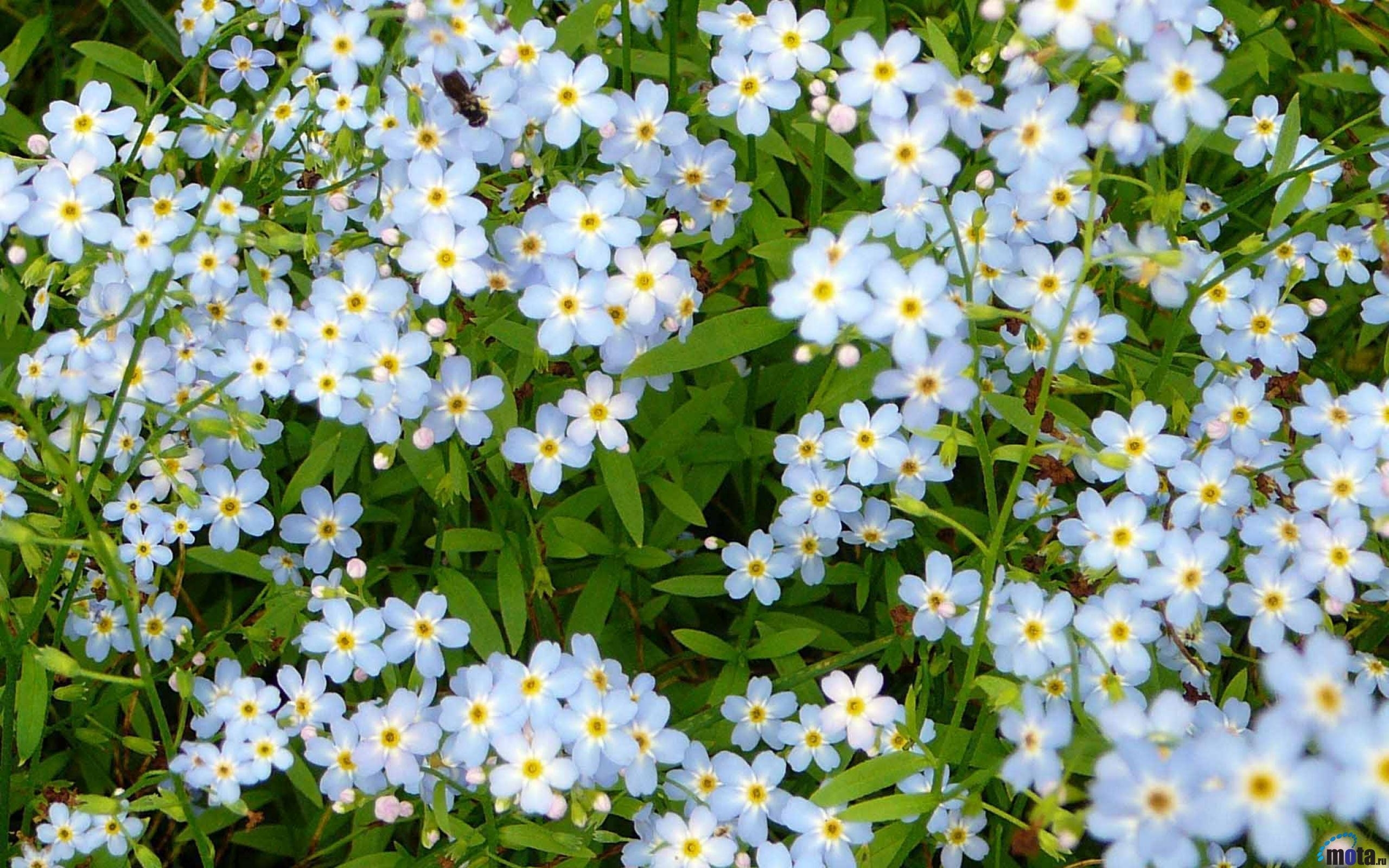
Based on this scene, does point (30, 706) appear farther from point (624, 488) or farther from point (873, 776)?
point (873, 776)

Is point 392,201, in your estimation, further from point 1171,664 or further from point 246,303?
point 1171,664

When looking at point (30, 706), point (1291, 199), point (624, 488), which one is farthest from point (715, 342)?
point (30, 706)

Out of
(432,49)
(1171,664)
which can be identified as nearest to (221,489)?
(432,49)

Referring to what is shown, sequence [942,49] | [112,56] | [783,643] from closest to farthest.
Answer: [942,49] → [783,643] → [112,56]

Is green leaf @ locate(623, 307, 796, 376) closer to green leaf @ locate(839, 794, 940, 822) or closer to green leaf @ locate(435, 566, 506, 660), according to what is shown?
green leaf @ locate(435, 566, 506, 660)

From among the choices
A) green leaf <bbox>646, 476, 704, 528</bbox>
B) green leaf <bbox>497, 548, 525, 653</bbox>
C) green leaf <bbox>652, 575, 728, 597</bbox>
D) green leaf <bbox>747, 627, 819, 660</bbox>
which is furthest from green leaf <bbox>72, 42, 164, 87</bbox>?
green leaf <bbox>747, 627, 819, 660</bbox>

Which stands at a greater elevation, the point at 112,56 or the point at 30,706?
the point at 112,56
